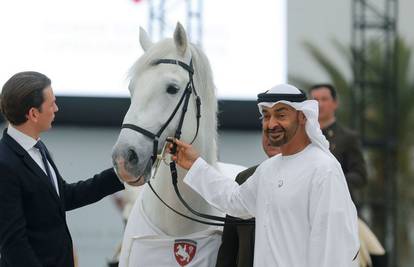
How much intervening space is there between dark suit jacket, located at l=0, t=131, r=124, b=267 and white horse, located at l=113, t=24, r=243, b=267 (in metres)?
0.51

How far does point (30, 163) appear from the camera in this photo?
4.50 meters

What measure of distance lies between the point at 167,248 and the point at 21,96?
111 centimetres

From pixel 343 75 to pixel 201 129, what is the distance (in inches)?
571

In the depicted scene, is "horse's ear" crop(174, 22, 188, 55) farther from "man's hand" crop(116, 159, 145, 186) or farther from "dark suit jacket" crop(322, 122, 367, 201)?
"dark suit jacket" crop(322, 122, 367, 201)

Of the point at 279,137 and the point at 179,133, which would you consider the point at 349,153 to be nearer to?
the point at 179,133

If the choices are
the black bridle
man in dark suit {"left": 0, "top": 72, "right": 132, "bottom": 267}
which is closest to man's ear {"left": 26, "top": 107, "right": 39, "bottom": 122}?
man in dark suit {"left": 0, "top": 72, "right": 132, "bottom": 267}

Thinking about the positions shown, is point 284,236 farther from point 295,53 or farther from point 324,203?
point 295,53

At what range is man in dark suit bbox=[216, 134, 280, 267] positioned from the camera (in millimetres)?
4859

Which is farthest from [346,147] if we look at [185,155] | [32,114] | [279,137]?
[32,114]

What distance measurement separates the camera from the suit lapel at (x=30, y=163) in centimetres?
450

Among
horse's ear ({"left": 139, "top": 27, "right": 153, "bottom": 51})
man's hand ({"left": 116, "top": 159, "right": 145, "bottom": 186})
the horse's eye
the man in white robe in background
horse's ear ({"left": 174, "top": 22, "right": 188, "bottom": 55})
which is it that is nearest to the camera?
the man in white robe in background

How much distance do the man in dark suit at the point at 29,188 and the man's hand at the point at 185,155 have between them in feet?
1.99

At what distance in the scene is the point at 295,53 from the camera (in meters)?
20.2

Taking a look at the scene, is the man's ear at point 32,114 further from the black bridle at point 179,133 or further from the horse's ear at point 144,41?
the horse's ear at point 144,41
